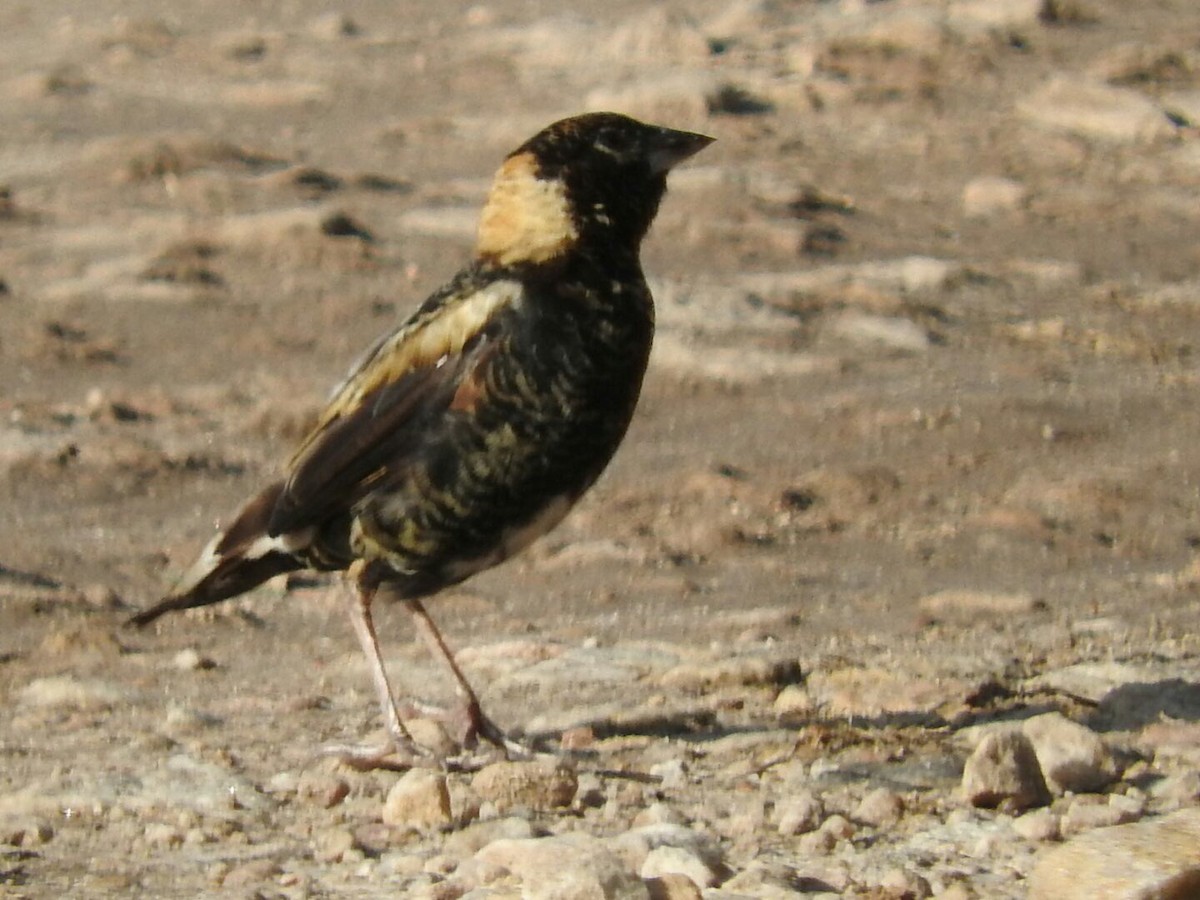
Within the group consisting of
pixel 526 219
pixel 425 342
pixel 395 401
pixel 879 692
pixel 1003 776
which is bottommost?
pixel 879 692

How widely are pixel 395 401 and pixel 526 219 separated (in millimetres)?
531

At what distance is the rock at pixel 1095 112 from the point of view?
10805 millimetres

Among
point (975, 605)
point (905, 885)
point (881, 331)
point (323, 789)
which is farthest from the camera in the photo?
point (881, 331)

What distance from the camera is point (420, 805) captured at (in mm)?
4441

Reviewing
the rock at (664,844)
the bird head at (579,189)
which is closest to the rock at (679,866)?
the rock at (664,844)

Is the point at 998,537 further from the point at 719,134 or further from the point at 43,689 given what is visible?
the point at 719,134

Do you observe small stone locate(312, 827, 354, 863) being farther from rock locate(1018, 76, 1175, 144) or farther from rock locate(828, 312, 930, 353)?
rock locate(1018, 76, 1175, 144)

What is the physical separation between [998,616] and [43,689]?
2467 millimetres

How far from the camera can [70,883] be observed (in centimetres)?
417

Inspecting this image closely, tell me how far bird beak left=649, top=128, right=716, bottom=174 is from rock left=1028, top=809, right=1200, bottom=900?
2.20 meters

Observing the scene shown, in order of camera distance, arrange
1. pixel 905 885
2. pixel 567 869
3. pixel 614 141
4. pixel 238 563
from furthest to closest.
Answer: pixel 238 563, pixel 614 141, pixel 905 885, pixel 567 869

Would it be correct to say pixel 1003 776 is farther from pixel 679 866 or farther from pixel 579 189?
pixel 579 189

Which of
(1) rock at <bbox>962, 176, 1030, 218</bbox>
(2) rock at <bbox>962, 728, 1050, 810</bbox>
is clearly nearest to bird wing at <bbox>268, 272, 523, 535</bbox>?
(2) rock at <bbox>962, 728, 1050, 810</bbox>

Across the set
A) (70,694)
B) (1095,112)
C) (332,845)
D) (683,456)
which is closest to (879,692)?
(332,845)
